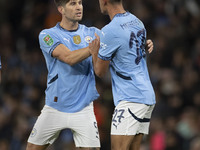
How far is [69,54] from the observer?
604 centimetres

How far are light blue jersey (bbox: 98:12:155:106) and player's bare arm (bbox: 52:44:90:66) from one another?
361mm

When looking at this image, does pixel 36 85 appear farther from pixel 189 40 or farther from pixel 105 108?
pixel 189 40

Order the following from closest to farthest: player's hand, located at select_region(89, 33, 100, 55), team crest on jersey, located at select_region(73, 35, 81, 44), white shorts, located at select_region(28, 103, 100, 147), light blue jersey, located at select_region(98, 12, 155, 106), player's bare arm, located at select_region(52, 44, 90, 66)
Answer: light blue jersey, located at select_region(98, 12, 155, 106) → player's hand, located at select_region(89, 33, 100, 55) → player's bare arm, located at select_region(52, 44, 90, 66) → white shorts, located at select_region(28, 103, 100, 147) → team crest on jersey, located at select_region(73, 35, 81, 44)

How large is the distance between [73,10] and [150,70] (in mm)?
5012

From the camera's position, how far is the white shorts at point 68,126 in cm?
617

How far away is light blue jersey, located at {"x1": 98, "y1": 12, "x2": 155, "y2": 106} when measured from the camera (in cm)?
552

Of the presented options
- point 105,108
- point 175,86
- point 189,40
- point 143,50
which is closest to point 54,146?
point 105,108

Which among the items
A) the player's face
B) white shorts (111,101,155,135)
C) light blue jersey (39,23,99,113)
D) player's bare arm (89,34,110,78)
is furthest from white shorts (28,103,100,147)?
the player's face

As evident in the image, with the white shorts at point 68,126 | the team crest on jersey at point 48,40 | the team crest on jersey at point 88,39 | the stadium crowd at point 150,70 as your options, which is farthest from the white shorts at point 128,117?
the stadium crowd at point 150,70

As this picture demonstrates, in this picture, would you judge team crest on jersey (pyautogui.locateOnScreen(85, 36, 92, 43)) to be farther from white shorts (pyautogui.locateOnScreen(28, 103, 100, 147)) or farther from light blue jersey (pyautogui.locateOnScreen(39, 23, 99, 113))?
white shorts (pyautogui.locateOnScreen(28, 103, 100, 147))

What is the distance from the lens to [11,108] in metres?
11.1

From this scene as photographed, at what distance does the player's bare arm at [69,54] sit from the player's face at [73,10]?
39 cm

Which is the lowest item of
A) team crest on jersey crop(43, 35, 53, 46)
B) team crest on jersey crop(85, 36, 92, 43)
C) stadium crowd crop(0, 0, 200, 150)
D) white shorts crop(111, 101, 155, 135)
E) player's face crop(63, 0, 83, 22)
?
stadium crowd crop(0, 0, 200, 150)

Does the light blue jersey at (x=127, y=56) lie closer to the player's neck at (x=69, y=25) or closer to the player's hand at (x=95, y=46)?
the player's hand at (x=95, y=46)
